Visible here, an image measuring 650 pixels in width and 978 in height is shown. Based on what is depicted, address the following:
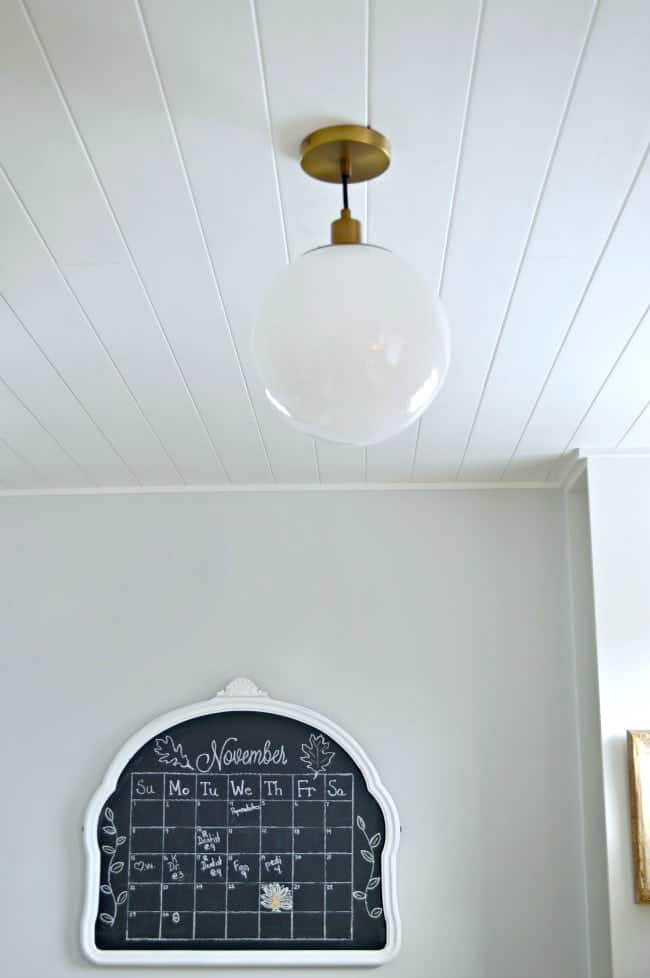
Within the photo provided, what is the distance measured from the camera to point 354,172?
141 cm

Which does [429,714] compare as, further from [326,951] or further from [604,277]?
[604,277]

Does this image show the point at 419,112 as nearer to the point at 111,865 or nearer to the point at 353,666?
the point at 353,666

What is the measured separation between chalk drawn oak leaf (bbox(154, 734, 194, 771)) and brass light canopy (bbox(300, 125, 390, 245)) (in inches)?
77.3

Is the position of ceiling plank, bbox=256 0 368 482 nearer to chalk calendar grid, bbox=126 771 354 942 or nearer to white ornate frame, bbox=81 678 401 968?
white ornate frame, bbox=81 678 401 968

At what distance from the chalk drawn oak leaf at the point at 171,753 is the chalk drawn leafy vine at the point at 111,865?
205mm

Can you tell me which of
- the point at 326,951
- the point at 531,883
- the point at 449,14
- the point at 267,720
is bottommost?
the point at 326,951

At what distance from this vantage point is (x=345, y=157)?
1.37m

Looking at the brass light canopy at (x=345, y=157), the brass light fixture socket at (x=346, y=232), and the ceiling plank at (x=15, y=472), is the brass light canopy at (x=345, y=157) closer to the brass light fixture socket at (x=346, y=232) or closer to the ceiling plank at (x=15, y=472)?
the brass light fixture socket at (x=346, y=232)

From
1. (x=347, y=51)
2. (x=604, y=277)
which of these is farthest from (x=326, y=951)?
(x=347, y=51)

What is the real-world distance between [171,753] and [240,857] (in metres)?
0.35

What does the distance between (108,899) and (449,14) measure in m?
2.51

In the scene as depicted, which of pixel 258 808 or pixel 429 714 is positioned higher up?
pixel 429 714

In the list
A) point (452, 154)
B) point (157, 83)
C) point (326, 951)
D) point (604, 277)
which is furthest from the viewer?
point (326, 951)

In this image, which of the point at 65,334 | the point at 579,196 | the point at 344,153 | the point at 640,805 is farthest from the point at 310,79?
the point at 640,805
